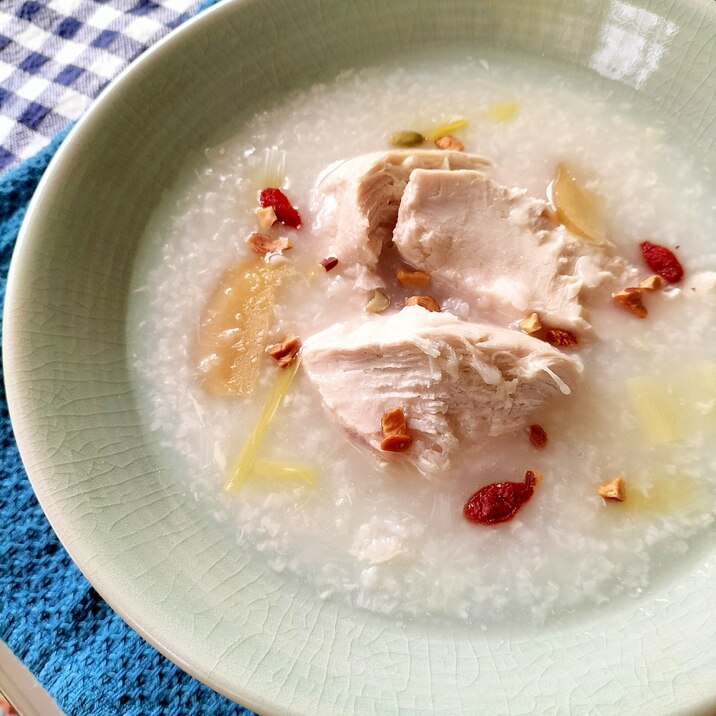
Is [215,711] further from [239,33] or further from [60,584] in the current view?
[239,33]

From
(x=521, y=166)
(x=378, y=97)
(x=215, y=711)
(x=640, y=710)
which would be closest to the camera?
(x=640, y=710)

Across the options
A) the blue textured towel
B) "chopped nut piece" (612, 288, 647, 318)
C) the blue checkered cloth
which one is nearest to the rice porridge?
"chopped nut piece" (612, 288, 647, 318)

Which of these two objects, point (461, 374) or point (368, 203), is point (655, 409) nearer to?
point (461, 374)

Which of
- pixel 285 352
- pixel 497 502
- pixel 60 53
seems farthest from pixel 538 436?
pixel 60 53

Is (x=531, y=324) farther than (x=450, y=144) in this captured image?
No

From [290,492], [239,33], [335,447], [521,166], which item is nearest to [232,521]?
[290,492]

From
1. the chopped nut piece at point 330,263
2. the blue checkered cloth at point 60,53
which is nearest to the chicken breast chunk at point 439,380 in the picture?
the chopped nut piece at point 330,263

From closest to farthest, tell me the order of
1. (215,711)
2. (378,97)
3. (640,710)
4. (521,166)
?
(640,710), (215,711), (521,166), (378,97)
